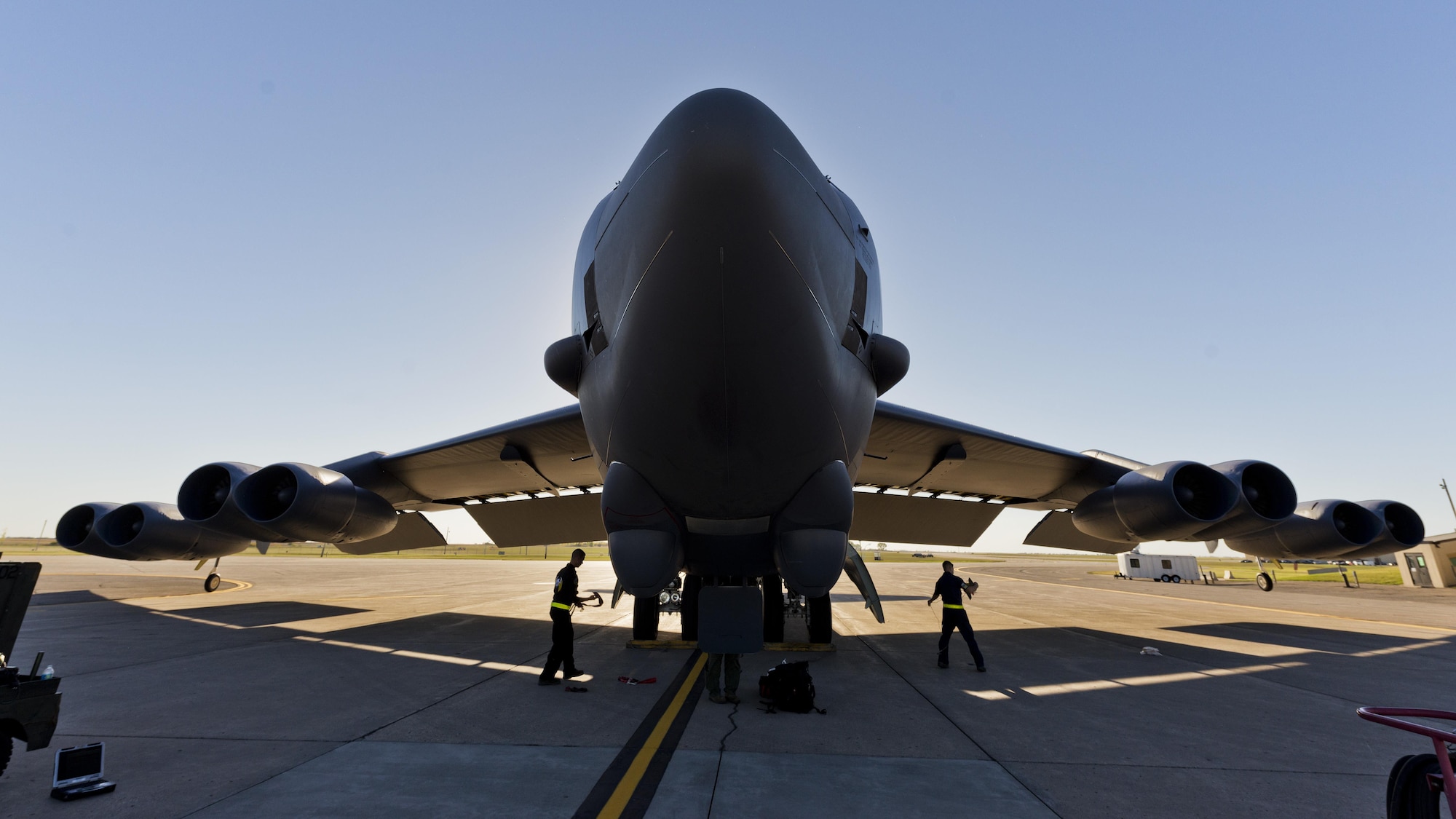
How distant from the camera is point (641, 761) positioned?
387 centimetres

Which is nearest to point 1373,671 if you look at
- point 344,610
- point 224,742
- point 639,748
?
point 639,748

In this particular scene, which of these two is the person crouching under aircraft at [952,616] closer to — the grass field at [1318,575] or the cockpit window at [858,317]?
the cockpit window at [858,317]

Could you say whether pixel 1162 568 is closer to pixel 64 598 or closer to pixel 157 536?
pixel 157 536

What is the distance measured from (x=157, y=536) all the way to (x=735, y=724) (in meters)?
11.1

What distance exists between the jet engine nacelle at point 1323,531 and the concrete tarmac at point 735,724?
1582 mm

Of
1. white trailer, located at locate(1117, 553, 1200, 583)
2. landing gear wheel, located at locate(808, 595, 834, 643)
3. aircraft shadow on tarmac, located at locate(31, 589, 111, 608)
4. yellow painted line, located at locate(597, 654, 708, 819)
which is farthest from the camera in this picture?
white trailer, located at locate(1117, 553, 1200, 583)

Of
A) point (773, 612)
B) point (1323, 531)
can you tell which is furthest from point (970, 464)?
point (1323, 531)

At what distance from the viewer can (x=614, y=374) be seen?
441 cm

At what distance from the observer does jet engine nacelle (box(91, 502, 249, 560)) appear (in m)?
10.0

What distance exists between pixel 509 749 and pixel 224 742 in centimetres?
208

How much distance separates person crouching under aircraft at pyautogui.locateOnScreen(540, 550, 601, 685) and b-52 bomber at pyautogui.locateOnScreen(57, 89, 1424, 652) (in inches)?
47.5

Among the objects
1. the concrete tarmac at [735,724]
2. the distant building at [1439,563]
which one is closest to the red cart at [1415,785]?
the concrete tarmac at [735,724]

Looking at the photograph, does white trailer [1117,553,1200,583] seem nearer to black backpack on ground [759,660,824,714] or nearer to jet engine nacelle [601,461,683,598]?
black backpack on ground [759,660,824,714]

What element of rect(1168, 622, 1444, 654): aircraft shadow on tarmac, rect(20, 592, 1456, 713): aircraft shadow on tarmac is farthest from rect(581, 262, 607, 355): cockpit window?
rect(1168, 622, 1444, 654): aircraft shadow on tarmac
